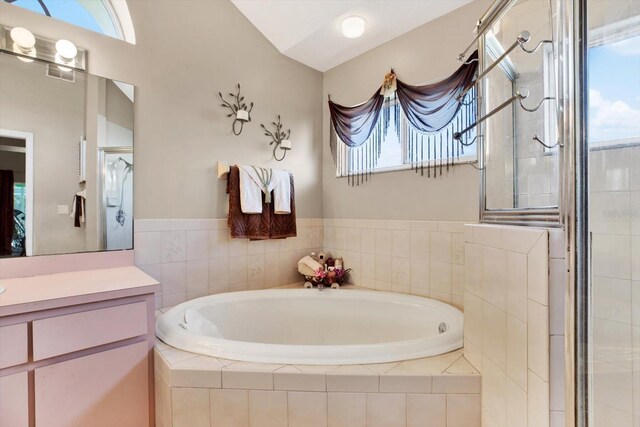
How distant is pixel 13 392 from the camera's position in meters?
1.19

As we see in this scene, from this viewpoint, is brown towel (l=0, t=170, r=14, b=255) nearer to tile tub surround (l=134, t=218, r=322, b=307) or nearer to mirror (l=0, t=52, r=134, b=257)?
mirror (l=0, t=52, r=134, b=257)

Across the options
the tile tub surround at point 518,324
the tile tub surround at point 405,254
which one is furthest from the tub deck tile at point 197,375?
the tile tub surround at point 405,254

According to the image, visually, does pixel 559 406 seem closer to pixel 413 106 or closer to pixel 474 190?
pixel 474 190

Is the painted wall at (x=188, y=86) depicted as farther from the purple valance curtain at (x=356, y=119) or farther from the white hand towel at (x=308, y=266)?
the white hand towel at (x=308, y=266)

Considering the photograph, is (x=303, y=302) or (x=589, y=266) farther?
(x=303, y=302)

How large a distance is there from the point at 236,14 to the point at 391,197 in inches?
76.1

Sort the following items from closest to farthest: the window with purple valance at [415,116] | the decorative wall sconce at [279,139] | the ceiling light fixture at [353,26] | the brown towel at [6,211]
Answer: the brown towel at [6,211], the window with purple valance at [415,116], the ceiling light fixture at [353,26], the decorative wall sconce at [279,139]

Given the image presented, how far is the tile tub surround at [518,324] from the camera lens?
0.95 m

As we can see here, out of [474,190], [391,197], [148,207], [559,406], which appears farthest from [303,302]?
[559,406]

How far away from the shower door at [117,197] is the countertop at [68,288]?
0.23m

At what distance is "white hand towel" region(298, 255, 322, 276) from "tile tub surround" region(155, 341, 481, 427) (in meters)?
1.36

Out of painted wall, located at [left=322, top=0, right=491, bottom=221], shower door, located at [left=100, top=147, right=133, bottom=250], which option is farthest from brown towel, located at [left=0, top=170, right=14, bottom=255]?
painted wall, located at [left=322, top=0, right=491, bottom=221]

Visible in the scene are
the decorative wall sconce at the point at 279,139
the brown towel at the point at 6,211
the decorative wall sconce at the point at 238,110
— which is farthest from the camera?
the decorative wall sconce at the point at 279,139

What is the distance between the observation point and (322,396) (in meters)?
1.24
